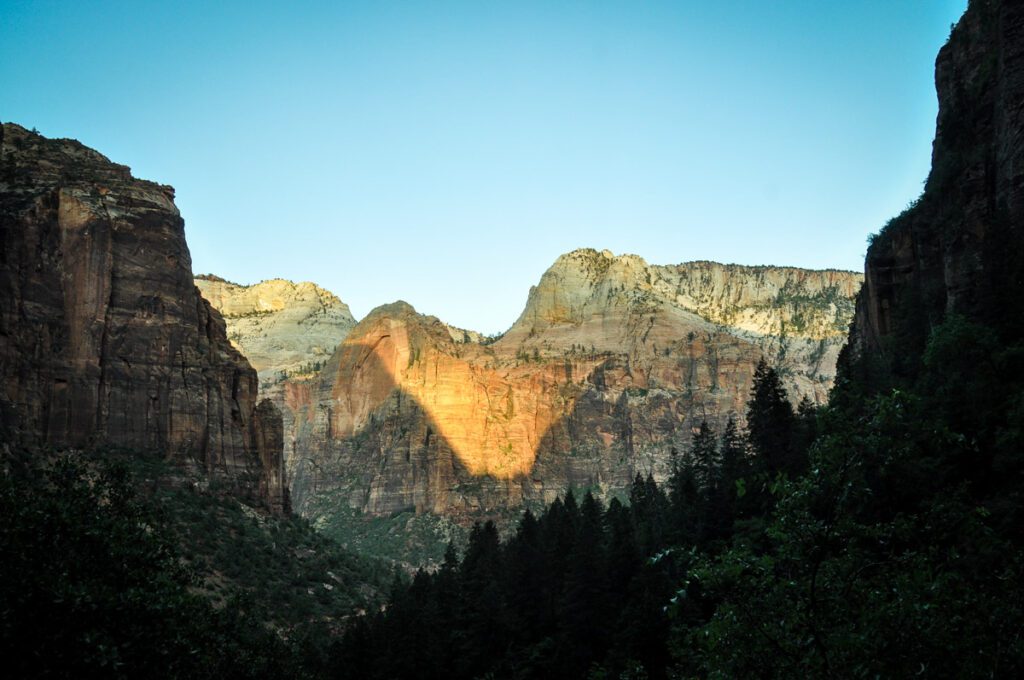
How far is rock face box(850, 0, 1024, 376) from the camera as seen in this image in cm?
4947

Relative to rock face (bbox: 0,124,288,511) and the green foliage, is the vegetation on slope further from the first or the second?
rock face (bbox: 0,124,288,511)

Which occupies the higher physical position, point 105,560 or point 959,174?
point 959,174

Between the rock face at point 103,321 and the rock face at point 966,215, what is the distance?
6787cm

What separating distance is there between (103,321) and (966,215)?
256 ft

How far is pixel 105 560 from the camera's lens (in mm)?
26797

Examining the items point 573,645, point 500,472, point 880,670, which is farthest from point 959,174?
point 500,472

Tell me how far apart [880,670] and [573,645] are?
43237 mm

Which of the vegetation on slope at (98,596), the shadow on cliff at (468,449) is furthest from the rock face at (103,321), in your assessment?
the shadow on cliff at (468,449)

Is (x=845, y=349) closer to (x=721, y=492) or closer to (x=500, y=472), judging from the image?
(x=721, y=492)

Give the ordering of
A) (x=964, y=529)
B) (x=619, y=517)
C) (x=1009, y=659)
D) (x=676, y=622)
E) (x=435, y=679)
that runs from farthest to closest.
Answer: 1. (x=619, y=517)
2. (x=435, y=679)
3. (x=676, y=622)
4. (x=964, y=529)
5. (x=1009, y=659)

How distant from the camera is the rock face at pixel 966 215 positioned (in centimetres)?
4947

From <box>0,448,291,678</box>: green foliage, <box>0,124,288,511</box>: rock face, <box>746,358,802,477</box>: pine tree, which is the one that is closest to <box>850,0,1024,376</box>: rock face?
<box>746,358,802,477</box>: pine tree

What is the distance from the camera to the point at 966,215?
5475cm

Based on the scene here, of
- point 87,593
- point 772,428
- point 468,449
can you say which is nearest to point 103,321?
point 772,428
